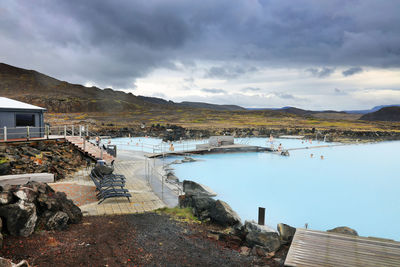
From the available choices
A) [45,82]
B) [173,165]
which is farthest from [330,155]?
[45,82]

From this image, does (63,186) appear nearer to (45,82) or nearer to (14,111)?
(14,111)

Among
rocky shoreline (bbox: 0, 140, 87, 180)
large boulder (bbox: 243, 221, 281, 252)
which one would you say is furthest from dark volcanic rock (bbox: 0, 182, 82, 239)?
rocky shoreline (bbox: 0, 140, 87, 180)

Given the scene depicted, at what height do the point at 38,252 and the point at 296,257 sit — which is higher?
Answer: the point at 296,257

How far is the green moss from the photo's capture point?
7.78m

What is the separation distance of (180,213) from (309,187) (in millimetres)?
11861

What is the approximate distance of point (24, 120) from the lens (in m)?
15.8

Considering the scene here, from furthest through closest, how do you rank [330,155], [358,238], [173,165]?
[330,155], [173,165], [358,238]

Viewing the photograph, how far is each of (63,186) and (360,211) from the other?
1461 centimetres

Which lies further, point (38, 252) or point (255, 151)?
point (255, 151)

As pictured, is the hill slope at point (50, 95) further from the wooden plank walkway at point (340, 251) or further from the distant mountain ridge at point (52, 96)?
the wooden plank walkway at point (340, 251)

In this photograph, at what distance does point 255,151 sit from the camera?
82.5 ft

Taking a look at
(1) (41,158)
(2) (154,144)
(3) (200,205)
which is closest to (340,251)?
(3) (200,205)

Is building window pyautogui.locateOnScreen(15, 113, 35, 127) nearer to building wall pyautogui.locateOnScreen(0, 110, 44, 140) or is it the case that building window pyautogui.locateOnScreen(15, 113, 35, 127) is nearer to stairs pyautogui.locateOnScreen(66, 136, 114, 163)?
building wall pyautogui.locateOnScreen(0, 110, 44, 140)

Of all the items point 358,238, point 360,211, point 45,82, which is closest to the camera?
point 358,238
